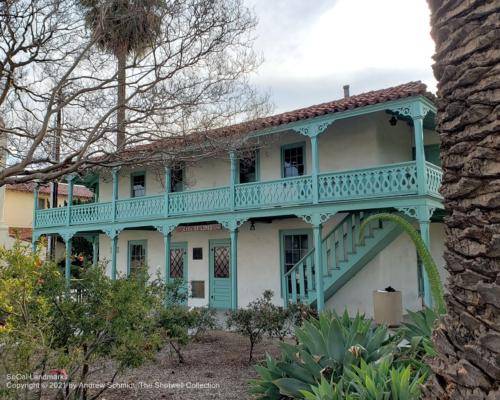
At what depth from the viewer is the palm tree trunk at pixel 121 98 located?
967 cm

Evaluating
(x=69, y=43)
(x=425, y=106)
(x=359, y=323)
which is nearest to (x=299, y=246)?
(x=425, y=106)

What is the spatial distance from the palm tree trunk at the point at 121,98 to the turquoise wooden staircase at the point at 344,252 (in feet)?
19.5

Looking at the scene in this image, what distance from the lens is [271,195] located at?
13062 millimetres

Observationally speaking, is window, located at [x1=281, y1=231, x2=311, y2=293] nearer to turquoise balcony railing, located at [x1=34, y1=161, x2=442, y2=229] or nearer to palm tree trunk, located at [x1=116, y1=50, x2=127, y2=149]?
turquoise balcony railing, located at [x1=34, y1=161, x2=442, y2=229]

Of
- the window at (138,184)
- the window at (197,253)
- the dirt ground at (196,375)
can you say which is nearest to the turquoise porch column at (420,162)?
the dirt ground at (196,375)

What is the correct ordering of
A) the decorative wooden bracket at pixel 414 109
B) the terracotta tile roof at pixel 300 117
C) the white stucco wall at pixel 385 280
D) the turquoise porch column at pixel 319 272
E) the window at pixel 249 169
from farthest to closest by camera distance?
the window at pixel 249 169, the white stucco wall at pixel 385 280, the turquoise porch column at pixel 319 272, the decorative wooden bracket at pixel 414 109, the terracotta tile roof at pixel 300 117

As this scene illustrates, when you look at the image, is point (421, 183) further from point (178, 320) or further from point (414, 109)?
point (178, 320)

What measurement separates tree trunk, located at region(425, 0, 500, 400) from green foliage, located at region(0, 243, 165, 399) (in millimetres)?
3538

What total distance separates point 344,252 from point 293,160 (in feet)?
13.0

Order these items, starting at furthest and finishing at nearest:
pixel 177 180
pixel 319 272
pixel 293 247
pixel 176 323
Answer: pixel 177 180 → pixel 293 247 → pixel 319 272 → pixel 176 323

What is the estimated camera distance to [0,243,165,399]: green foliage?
13.8 feet

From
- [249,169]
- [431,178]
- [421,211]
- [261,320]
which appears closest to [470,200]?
[261,320]

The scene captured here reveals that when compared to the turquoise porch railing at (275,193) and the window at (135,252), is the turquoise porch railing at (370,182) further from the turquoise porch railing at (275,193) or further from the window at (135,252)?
the window at (135,252)

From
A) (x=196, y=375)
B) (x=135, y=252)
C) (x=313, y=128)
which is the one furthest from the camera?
(x=135, y=252)
